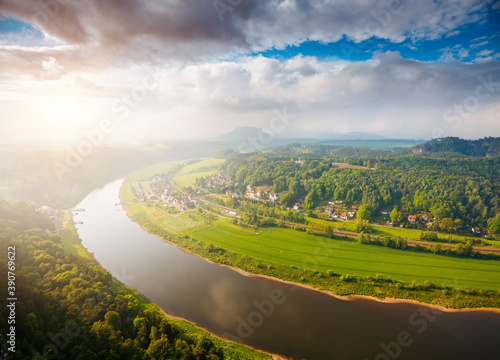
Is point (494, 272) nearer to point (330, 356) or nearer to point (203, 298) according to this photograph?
point (330, 356)

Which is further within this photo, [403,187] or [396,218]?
[403,187]

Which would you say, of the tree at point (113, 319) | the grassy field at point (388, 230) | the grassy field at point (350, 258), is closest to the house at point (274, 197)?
the grassy field at point (388, 230)

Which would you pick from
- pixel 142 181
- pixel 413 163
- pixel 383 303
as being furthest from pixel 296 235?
pixel 142 181

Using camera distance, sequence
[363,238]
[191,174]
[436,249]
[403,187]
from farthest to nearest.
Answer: [191,174], [403,187], [363,238], [436,249]

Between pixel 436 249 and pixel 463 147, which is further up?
pixel 463 147

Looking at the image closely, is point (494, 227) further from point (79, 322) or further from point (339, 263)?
point (79, 322)

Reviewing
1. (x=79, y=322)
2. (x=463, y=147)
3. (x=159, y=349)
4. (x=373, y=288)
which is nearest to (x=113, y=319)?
(x=79, y=322)
